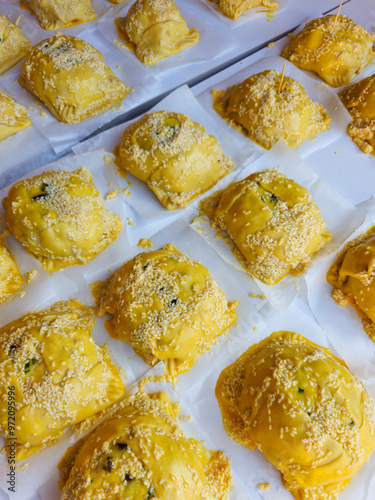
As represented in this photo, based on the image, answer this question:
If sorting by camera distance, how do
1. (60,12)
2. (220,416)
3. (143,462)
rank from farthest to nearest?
(60,12) → (220,416) → (143,462)

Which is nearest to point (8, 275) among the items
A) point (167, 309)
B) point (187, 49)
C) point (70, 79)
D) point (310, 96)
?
point (167, 309)

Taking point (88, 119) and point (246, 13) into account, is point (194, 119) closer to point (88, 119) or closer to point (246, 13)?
point (88, 119)

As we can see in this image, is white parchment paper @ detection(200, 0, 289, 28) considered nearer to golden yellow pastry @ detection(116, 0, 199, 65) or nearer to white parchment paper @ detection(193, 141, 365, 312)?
golden yellow pastry @ detection(116, 0, 199, 65)

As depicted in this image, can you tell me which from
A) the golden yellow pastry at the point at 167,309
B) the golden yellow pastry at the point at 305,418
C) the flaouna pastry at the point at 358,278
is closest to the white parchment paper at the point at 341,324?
the flaouna pastry at the point at 358,278

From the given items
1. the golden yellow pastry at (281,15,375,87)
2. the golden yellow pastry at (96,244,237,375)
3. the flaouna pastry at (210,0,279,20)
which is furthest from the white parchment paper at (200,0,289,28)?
the golden yellow pastry at (96,244,237,375)

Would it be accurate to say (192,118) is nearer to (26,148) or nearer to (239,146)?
(239,146)

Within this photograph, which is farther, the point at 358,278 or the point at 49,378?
the point at 358,278
